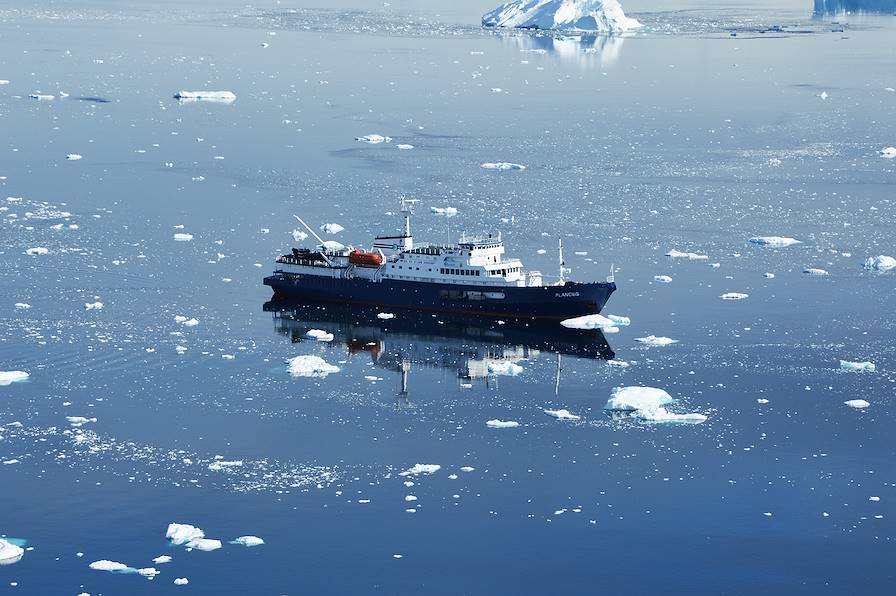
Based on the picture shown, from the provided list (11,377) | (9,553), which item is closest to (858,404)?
(9,553)

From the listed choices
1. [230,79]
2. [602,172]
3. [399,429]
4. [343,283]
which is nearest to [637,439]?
[399,429]

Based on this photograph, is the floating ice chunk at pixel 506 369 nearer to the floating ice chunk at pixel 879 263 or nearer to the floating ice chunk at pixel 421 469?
the floating ice chunk at pixel 421 469

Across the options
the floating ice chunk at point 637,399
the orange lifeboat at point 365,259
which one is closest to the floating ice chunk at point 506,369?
the floating ice chunk at point 637,399

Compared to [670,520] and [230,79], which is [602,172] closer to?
[230,79]

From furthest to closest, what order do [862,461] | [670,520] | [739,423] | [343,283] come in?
1. [343,283]
2. [739,423]
3. [862,461]
4. [670,520]

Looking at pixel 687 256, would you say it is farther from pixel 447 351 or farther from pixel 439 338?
pixel 447 351

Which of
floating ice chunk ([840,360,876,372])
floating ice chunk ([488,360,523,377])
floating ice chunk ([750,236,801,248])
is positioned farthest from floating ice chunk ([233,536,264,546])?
floating ice chunk ([750,236,801,248])
